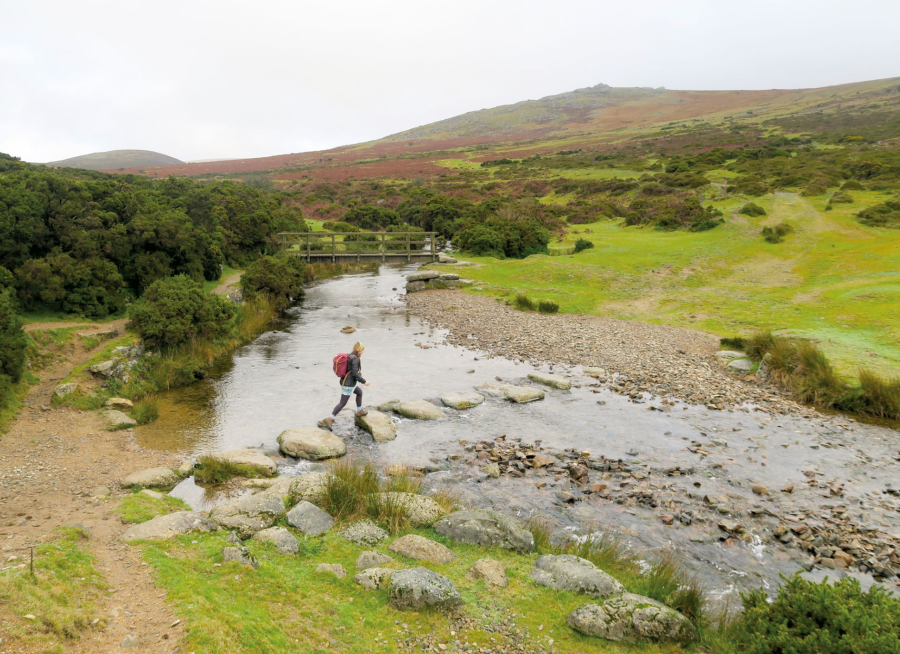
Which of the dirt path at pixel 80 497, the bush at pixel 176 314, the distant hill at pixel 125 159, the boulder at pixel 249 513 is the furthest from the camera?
the distant hill at pixel 125 159

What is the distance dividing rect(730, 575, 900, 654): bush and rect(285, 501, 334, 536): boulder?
640 centimetres

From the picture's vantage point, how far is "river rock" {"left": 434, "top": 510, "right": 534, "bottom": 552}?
8.21m

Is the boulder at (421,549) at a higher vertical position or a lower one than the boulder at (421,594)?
lower

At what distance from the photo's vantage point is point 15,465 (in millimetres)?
10539

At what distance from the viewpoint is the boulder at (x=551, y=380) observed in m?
17.2

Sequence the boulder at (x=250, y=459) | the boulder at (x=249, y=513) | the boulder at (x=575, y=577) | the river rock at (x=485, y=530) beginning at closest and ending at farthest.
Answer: the boulder at (x=575, y=577) → the river rock at (x=485, y=530) → the boulder at (x=249, y=513) → the boulder at (x=250, y=459)

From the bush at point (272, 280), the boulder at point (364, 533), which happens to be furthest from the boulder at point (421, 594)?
the bush at point (272, 280)

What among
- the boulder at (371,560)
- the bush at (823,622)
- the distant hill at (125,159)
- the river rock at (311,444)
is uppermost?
the distant hill at (125,159)

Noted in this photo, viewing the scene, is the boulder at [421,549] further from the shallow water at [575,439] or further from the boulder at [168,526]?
the boulder at [168,526]

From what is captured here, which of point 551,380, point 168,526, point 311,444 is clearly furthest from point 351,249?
point 168,526

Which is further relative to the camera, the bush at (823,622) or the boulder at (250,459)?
the boulder at (250,459)

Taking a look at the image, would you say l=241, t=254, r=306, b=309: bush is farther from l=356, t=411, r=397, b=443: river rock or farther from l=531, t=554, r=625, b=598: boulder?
l=531, t=554, r=625, b=598: boulder

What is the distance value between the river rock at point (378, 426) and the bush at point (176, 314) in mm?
9391

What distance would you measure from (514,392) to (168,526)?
1102 centimetres
